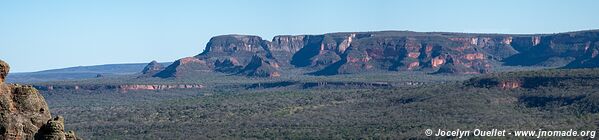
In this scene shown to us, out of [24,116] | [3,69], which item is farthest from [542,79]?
[24,116]

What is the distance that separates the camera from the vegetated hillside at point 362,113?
8800cm

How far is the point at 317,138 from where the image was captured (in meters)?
84.6

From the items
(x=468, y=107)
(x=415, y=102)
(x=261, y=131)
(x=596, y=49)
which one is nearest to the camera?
(x=261, y=131)

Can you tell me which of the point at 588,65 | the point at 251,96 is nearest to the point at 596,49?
the point at 588,65

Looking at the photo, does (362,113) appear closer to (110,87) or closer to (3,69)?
(110,87)

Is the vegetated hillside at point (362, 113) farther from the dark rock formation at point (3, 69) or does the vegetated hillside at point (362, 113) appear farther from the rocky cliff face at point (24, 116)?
the dark rock formation at point (3, 69)

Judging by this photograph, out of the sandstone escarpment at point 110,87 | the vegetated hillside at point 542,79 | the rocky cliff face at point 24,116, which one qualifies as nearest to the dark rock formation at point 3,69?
the rocky cliff face at point 24,116

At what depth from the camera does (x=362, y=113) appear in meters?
106

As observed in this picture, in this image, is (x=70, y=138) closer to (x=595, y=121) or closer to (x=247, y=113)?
(x=595, y=121)

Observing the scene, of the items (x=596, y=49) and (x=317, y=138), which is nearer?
(x=317, y=138)

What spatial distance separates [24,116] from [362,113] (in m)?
80.6

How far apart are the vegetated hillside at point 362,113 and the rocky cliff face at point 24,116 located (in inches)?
2133

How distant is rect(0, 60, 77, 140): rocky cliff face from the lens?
24.9 m

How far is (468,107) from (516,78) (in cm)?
1635
